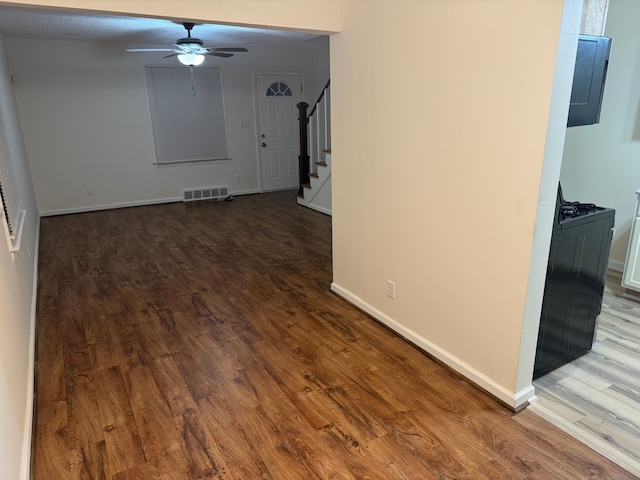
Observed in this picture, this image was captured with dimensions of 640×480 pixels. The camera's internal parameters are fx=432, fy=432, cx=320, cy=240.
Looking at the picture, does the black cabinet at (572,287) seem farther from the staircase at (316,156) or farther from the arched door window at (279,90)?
the arched door window at (279,90)

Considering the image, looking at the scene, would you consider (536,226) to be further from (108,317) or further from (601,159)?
(108,317)

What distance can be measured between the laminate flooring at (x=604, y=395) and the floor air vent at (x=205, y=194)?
6130mm

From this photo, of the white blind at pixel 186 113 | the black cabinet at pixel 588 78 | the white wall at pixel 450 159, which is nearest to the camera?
the white wall at pixel 450 159

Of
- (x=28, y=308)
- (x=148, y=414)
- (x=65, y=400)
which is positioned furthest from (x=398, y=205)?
(x=28, y=308)

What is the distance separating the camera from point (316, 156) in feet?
21.9

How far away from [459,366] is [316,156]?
472 centimetres

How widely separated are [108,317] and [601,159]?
4406mm

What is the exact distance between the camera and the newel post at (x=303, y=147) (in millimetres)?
6703

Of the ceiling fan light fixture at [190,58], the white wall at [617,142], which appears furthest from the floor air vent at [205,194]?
the white wall at [617,142]

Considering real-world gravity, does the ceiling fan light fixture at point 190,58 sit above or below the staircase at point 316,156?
above

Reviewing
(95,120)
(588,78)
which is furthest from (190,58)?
(588,78)

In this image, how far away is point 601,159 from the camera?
3902 mm

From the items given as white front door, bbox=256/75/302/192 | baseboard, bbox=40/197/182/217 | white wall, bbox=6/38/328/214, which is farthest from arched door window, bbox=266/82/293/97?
baseboard, bbox=40/197/182/217

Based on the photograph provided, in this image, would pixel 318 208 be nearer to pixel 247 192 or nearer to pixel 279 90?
pixel 247 192
